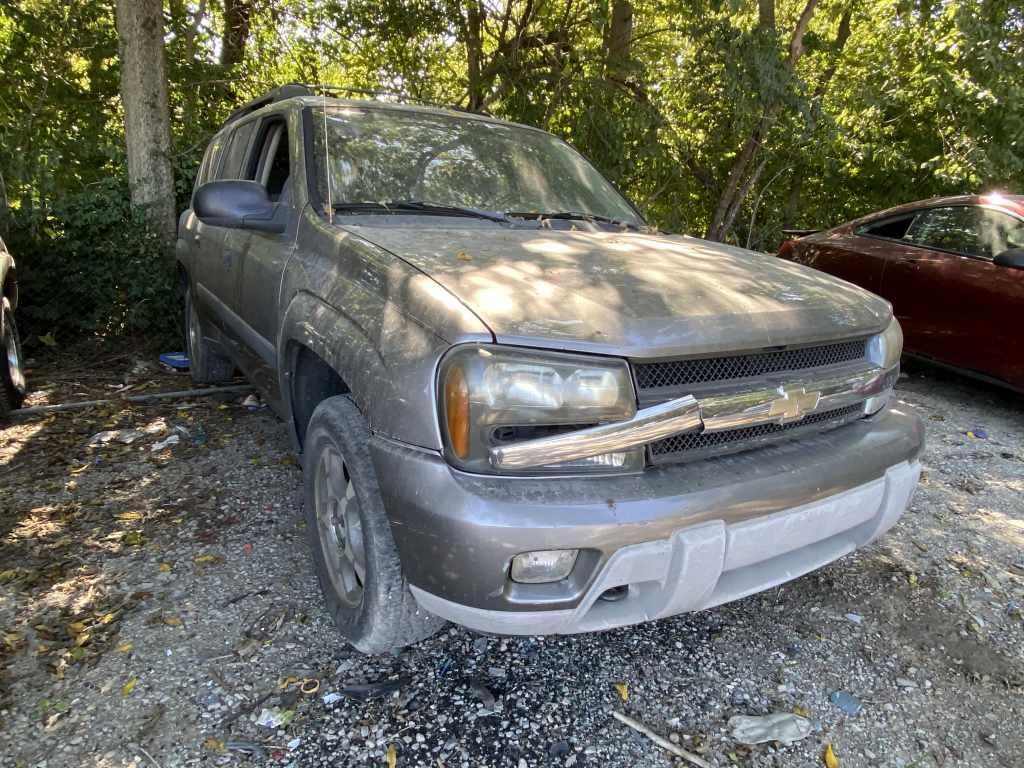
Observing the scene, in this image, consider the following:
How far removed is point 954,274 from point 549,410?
477 centimetres

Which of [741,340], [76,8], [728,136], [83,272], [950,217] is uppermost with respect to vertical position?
[76,8]

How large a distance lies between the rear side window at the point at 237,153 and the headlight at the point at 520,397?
2.69m

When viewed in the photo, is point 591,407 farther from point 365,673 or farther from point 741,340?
point 365,673

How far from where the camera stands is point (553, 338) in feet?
5.47

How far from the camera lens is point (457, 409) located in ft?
5.31

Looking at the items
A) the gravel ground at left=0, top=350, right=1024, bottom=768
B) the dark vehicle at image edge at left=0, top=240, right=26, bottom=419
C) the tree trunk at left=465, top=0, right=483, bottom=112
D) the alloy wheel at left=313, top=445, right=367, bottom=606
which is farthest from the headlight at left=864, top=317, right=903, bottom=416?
the tree trunk at left=465, top=0, right=483, bottom=112

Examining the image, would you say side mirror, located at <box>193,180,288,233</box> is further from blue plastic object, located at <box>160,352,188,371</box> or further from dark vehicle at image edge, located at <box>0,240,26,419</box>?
blue plastic object, located at <box>160,352,188,371</box>

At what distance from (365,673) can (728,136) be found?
325 inches

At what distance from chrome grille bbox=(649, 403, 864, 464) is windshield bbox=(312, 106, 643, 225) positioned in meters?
1.49

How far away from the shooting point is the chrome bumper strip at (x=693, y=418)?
5.35 ft

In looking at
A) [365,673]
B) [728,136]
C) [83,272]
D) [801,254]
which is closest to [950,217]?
[801,254]

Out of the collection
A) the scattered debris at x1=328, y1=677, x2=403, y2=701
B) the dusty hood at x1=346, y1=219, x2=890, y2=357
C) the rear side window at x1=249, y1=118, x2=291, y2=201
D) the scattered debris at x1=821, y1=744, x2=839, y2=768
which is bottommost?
the scattered debris at x1=328, y1=677, x2=403, y2=701

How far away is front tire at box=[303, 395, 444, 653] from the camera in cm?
191

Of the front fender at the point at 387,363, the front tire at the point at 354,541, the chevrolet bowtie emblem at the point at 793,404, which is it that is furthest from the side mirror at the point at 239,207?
the chevrolet bowtie emblem at the point at 793,404
